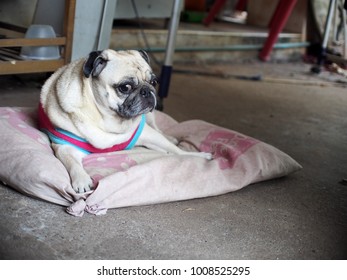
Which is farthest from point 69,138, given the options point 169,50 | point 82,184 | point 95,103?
point 169,50

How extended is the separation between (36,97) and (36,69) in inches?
9.6

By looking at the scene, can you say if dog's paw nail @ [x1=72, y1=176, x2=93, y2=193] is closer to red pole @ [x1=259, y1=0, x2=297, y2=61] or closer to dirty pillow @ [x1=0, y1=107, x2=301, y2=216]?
dirty pillow @ [x1=0, y1=107, x2=301, y2=216]

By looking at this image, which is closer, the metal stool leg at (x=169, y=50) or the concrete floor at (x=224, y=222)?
the concrete floor at (x=224, y=222)

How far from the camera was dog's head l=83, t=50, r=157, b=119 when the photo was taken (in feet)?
6.67

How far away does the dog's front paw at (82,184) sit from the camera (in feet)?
6.20

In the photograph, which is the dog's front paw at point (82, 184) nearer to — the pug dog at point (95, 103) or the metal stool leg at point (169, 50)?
the pug dog at point (95, 103)

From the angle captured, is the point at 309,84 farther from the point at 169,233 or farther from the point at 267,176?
the point at 169,233

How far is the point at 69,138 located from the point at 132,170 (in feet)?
0.99

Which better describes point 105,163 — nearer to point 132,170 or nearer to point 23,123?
point 132,170

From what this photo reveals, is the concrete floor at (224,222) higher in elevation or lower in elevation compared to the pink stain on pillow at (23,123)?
lower

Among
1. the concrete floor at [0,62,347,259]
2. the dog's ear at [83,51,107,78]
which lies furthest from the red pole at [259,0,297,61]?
the dog's ear at [83,51,107,78]

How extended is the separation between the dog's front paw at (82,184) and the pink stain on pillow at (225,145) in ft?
1.90

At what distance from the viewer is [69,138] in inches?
83.4

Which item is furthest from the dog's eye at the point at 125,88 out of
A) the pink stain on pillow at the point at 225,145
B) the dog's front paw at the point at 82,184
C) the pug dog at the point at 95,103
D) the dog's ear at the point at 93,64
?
the pink stain on pillow at the point at 225,145
